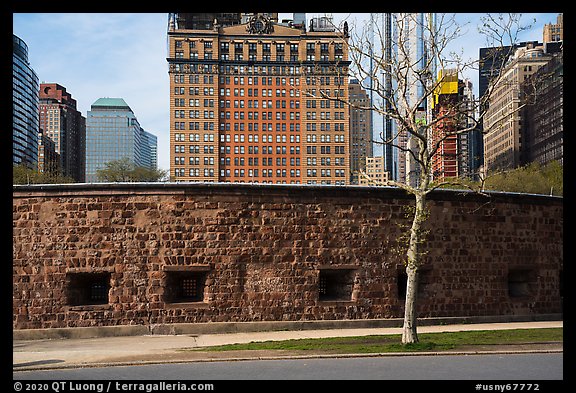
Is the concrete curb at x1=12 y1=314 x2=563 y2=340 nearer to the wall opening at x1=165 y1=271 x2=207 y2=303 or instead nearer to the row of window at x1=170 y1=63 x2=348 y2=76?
the wall opening at x1=165 y1=271 x2=207 y2=303

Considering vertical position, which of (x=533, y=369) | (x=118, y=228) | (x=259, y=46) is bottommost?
(x=533, y=369)

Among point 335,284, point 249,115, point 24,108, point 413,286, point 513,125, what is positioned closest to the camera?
point 413,286

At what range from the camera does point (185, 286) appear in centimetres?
1736

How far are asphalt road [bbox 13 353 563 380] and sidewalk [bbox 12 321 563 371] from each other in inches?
20.4

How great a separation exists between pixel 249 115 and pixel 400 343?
123601 millimetres

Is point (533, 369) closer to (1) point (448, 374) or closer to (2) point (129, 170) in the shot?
(1) point (448, 374)

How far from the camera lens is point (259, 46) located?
139125 mm

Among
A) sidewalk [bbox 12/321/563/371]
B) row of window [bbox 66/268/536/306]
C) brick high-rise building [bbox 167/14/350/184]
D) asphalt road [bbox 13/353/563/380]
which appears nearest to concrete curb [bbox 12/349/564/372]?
sidewalk [bbox 12/321/563/371]

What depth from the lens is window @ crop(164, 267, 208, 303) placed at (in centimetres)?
1669

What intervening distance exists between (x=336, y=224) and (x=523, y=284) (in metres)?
6.52

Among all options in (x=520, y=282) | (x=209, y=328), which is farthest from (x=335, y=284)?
(x=520, y=282)

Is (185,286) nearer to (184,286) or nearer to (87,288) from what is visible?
(184,286)
